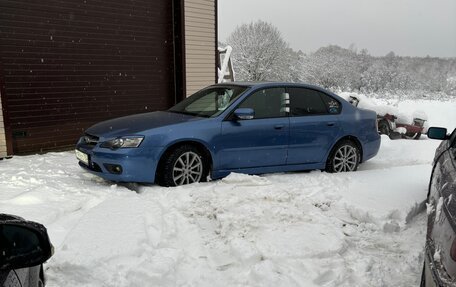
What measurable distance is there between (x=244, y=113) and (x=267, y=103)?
0.62 metres

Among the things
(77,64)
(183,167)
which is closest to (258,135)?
(183,167)

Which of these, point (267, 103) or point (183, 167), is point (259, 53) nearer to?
point (267, 103)

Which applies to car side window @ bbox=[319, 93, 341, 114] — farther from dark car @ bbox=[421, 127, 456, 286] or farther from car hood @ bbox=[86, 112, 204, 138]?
dark car @ bbox=[421, 127, 456, 286]

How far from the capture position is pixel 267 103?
254 inches

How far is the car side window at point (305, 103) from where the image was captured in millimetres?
6598

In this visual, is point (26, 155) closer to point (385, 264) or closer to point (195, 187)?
point (195, 187)

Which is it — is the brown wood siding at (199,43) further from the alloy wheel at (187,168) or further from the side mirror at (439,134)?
the side mirror at (439,134)

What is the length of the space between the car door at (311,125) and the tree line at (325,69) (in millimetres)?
37786

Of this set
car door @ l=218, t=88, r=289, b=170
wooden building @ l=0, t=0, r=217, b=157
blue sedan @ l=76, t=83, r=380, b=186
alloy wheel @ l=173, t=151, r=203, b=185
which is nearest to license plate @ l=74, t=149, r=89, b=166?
blue sedan @ l=76, t=83, r=380, b=186

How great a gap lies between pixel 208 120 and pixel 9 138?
164 inches

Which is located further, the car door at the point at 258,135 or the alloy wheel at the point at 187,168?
the car door at the point at 258,135

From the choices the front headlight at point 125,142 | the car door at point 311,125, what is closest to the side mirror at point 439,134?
the car door at point 311,125

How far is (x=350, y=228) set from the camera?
14.7 ft

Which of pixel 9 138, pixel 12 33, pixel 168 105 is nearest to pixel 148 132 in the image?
pixel 9 138
